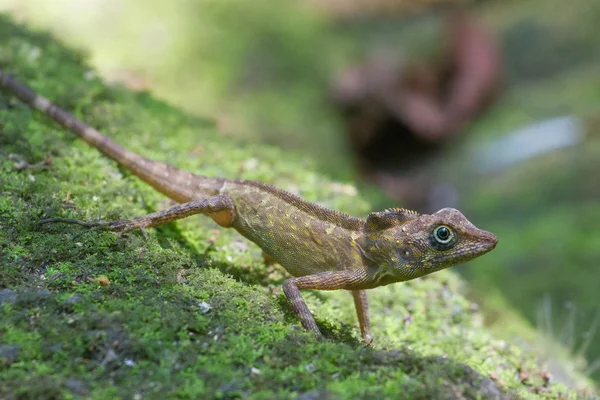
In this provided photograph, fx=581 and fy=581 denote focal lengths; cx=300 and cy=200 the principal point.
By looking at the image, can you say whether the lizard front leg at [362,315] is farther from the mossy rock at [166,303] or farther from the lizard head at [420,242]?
the lizard head at [420,242]

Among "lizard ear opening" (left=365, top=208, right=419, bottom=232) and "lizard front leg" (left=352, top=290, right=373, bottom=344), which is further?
"lizard front leg" (left=352, top=290, right=373, bottom=344)

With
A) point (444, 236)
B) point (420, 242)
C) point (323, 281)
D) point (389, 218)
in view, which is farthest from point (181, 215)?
point (444, 236)

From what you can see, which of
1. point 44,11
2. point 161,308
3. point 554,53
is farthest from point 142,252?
point 554,53

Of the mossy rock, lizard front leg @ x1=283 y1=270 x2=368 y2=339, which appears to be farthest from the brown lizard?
the mossy rock

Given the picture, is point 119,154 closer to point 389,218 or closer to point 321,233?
point 321,233

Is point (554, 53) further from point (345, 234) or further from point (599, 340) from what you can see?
point (345, 234)

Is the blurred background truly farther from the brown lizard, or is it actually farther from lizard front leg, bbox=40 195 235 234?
lizard front leg, bbox=40 195 235 234

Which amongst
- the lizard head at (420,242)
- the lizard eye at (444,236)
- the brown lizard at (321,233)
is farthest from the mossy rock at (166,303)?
the lizard eye at (444,236)
